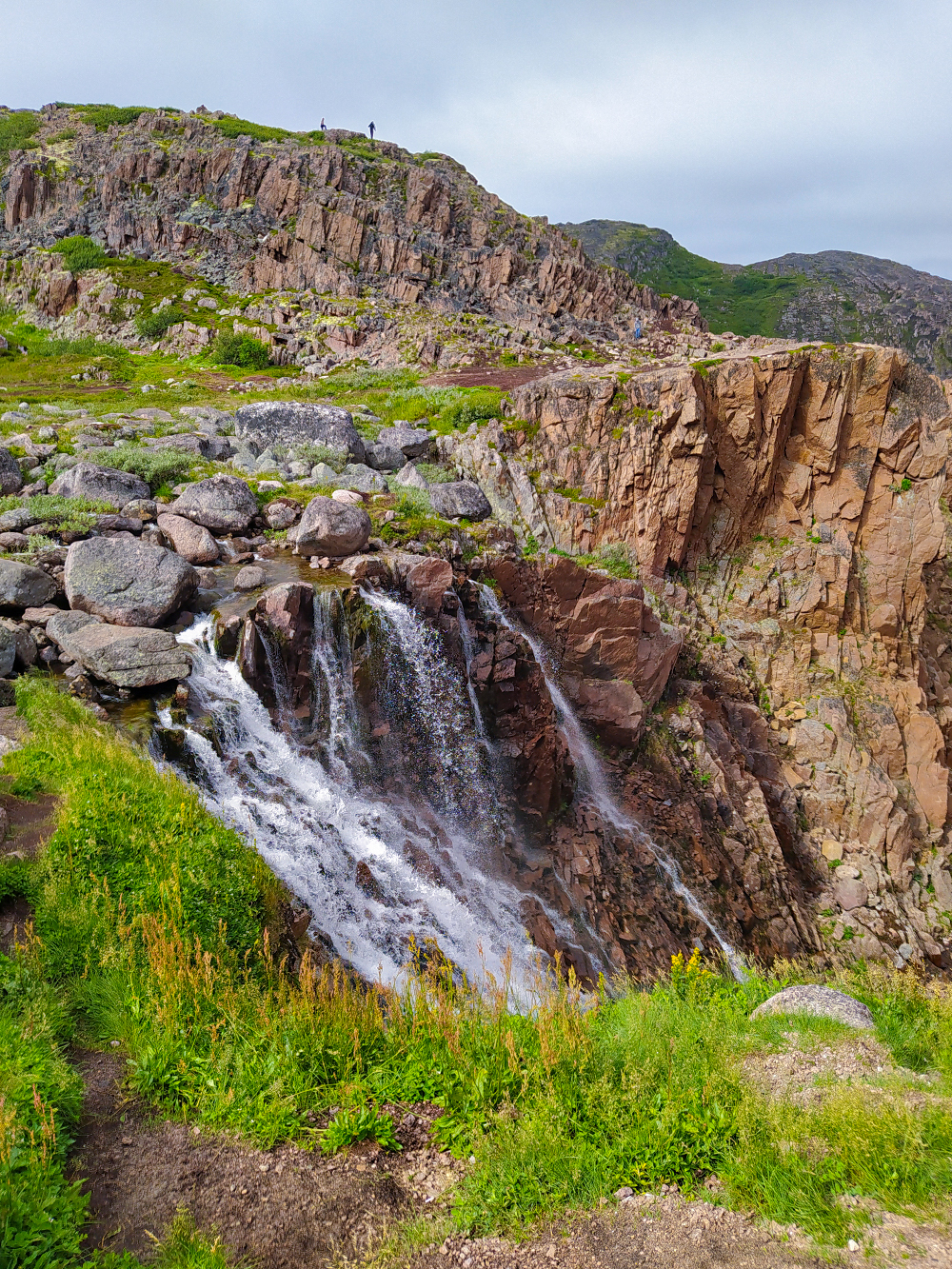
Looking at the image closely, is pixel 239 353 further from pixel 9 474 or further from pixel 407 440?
pixel 9 474

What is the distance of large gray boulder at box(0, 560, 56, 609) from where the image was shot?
11.1 meters

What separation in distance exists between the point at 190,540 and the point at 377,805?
7.84 m

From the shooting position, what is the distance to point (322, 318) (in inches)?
1802

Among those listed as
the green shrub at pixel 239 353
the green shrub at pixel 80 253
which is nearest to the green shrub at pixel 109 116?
the green shrub at pixel 80 253

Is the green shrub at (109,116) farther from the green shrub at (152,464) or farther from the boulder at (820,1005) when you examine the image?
the boulder at (820,1005)

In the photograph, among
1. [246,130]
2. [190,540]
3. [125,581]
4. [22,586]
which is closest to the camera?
[22,586]

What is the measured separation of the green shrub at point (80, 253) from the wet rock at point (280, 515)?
2045 inches

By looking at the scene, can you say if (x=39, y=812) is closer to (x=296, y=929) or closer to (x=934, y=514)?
(x=296, y=929)

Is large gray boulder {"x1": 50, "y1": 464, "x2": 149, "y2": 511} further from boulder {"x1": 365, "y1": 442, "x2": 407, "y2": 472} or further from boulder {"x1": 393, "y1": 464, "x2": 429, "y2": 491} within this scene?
boulder {"x1": 365, "y1": 442, "x2": 407, "y2": 472}

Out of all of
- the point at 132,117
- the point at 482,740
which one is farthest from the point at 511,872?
the point at 132,117

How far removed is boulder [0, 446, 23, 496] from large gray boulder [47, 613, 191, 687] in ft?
24.5

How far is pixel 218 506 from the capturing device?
16609mm

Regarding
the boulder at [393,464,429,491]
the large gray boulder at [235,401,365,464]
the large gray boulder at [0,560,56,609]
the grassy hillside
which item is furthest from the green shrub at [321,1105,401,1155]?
the grassy hillside

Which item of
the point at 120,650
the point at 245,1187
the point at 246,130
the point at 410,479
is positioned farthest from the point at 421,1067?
the point at 246,130
